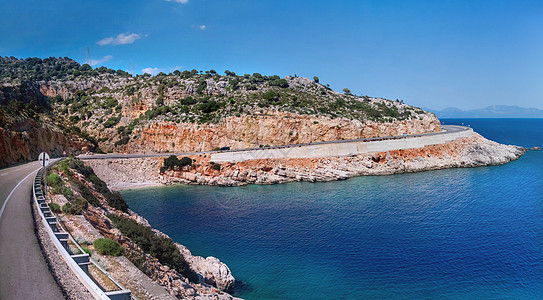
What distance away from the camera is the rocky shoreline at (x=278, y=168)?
4306 centimetres

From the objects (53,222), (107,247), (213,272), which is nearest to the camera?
(107,247)

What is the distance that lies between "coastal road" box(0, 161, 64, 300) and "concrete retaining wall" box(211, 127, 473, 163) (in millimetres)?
31747

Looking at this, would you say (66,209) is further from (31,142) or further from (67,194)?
(31,142)

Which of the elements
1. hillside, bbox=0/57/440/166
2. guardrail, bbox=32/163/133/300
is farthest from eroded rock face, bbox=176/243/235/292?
hillside, bbox=0/57/440/166

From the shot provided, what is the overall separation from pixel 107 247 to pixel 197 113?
4824 centimetres

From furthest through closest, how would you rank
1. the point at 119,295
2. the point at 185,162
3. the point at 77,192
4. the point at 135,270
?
the point at 185,162, the point at 77,192, the point at 135,270, the point at 119,295

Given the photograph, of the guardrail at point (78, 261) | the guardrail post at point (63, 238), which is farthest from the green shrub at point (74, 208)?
the guardrail post at point (63, 238)

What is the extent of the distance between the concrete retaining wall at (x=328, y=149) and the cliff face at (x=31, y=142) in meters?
20.9

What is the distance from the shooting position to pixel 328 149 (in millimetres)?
46906

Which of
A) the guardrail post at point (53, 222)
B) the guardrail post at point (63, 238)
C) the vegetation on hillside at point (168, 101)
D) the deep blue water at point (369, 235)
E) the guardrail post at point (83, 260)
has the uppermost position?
the vegetation on hillside at point (168, 101)

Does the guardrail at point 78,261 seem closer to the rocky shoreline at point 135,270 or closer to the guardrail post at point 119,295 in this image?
the guardrail post at point 119,295

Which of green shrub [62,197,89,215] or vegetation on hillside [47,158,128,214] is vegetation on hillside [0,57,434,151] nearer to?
vegetation on hillside [47,158,128,214]

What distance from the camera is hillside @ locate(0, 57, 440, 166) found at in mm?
52219

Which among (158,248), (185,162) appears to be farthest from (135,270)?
(185,162)
